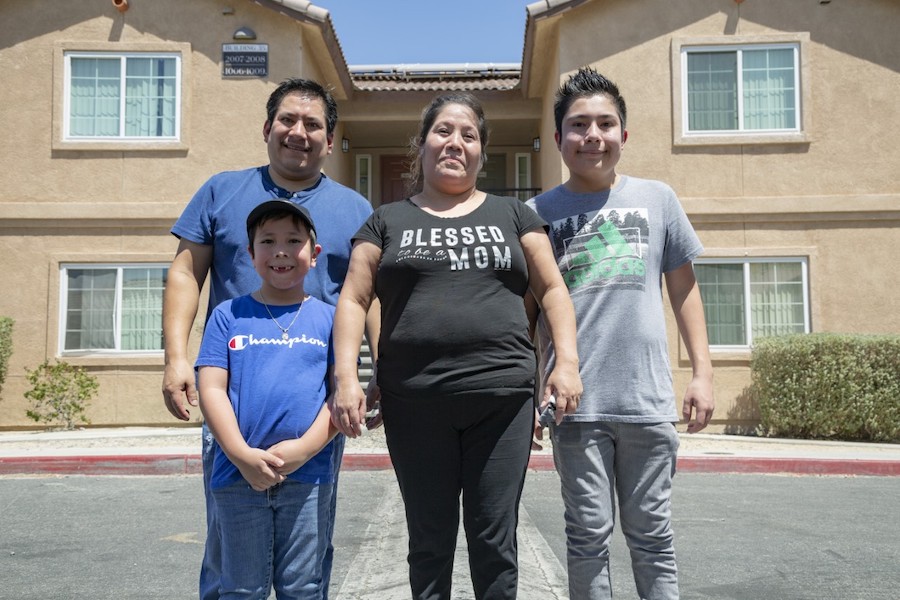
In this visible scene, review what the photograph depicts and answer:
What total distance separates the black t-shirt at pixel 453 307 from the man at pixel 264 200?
0.30 meters

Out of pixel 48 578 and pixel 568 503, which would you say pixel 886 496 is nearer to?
pixel 568 503

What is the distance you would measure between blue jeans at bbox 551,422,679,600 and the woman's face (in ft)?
3.08

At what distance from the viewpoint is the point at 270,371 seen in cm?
271

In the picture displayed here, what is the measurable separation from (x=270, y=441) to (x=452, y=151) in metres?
1.14

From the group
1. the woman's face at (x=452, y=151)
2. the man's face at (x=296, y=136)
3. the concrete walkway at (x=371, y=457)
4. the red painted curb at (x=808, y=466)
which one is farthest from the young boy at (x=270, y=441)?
the red painted curb at (x=808, y=466)

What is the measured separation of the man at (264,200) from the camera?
3.08 meters

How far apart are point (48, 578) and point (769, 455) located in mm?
7132

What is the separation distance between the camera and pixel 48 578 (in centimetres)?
445

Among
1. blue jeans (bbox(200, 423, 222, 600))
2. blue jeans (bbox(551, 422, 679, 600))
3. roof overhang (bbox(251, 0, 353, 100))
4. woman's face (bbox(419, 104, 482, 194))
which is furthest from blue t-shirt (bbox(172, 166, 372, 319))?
roof overhang (bbox(251, 0, 353, 100))

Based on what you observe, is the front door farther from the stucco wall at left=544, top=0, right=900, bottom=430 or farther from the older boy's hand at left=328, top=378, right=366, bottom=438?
the older boy's hand at left=328, top=378, right=366, bottom=438

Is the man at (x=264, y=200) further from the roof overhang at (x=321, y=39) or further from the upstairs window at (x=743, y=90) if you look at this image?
the upstairs window at (x=743, y=90)

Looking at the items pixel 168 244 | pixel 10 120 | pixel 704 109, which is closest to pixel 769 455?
pixel 704 109

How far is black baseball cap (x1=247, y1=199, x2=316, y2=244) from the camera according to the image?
2861 millimetres

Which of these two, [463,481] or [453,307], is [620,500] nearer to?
[463,481]
